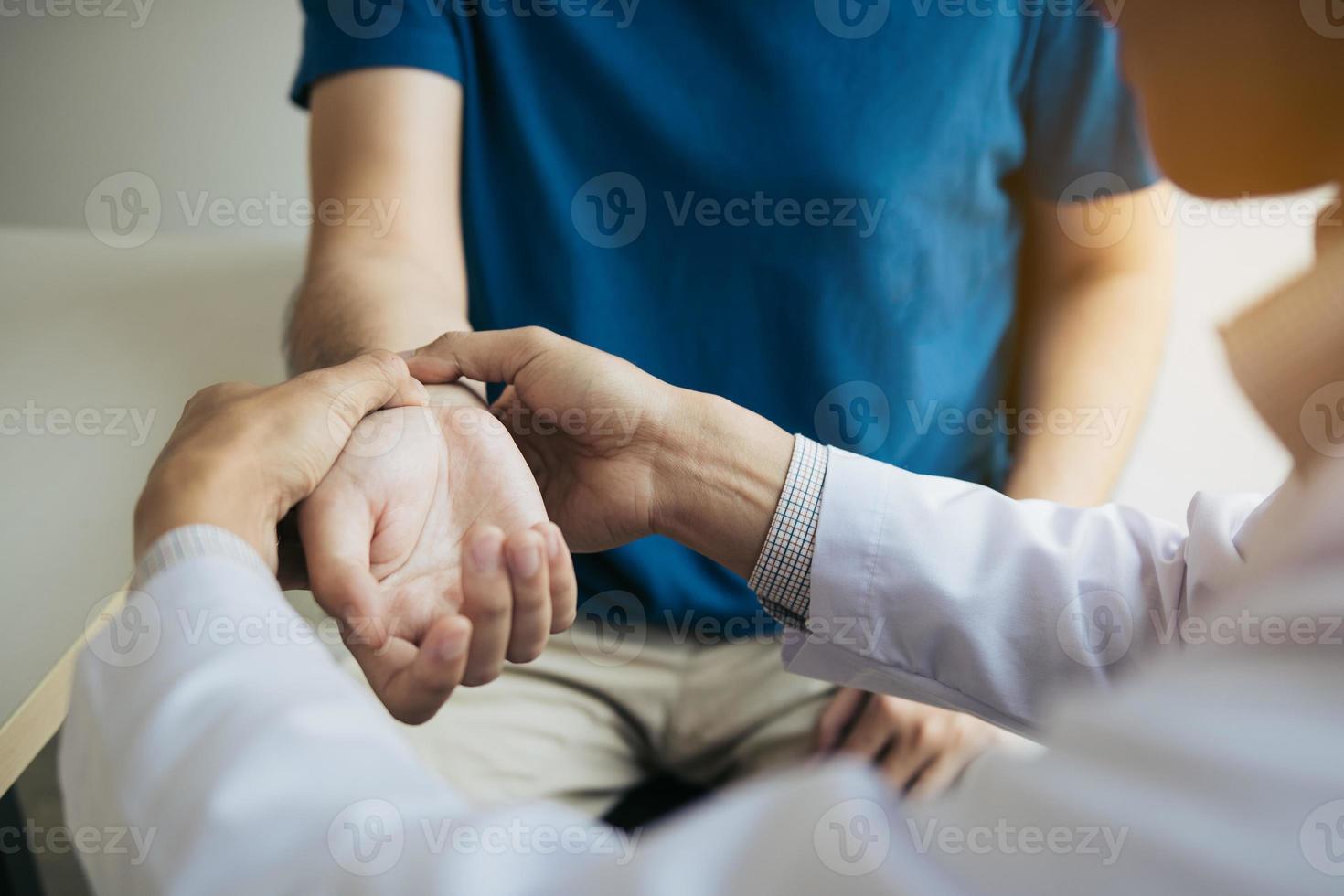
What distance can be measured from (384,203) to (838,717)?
63 cm

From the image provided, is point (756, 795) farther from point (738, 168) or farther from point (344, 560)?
A: point (738, 168)

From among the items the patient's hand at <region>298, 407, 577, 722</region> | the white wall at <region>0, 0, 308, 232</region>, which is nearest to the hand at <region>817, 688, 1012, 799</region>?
the patient's hand at <region>298, 407, 577, 722</region>

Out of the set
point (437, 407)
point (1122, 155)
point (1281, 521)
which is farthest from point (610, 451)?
point (1122, 155)

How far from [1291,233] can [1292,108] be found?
1109 mm

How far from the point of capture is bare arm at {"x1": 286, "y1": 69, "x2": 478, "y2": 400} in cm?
83

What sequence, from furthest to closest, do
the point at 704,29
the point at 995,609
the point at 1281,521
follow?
the point at 704,29, the point at 995,609, the point at 1281,521

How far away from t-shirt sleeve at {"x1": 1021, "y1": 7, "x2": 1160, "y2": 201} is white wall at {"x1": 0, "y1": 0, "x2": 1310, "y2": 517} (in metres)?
0.38

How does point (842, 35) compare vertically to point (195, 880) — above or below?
above

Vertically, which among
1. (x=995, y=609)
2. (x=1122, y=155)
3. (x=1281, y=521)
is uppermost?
(x=1122, y=155)

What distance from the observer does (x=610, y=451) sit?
0.72 metres

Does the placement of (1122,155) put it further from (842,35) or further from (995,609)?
(995,609)

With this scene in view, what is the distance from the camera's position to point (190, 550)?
441 millimetres

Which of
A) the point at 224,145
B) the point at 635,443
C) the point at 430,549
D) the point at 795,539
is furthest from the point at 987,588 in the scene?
the point at 224,145

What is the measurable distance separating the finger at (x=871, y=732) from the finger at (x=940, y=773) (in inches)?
1.6
